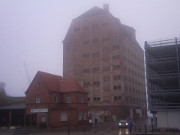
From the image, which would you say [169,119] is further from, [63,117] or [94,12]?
[94,12]

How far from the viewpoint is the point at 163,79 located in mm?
47406

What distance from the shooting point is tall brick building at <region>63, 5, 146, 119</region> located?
7944 cm

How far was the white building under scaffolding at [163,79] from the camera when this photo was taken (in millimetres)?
44062

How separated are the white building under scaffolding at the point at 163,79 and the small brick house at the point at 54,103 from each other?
1651 centimetres

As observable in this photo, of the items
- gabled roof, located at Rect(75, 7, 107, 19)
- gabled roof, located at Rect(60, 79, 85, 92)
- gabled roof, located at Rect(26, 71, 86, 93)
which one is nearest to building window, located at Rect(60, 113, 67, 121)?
gabled roof, located at Rect(26, 71, 86, 93)

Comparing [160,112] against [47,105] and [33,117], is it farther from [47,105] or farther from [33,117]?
[33,117]

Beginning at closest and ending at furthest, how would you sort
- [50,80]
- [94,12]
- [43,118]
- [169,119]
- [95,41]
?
[169,119], [43,118], [50,80], [95,41], [94,12]

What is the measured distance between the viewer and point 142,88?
10212cm

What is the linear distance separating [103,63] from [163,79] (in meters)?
37.2

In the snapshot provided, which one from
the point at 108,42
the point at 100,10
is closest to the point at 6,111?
the point at 108,42

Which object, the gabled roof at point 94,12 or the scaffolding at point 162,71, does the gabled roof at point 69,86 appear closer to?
the scaffolding at point 162,71

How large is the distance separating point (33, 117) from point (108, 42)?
129ft

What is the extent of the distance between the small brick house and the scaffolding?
54.2ft

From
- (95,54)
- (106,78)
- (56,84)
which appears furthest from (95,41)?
(56,84)
